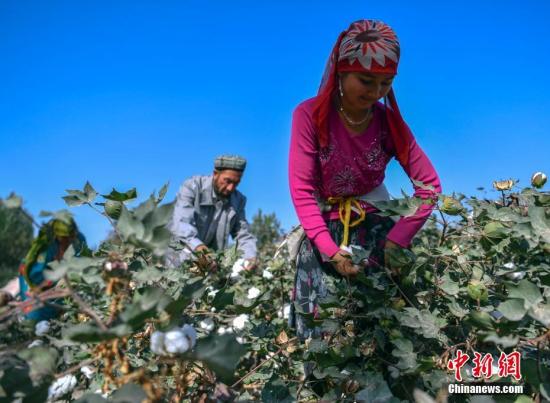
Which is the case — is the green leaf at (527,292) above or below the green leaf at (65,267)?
above

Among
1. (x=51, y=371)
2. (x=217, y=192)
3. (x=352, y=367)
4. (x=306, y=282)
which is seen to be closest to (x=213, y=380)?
(x=51, y=371)

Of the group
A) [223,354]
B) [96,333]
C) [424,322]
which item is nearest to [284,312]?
[424,322]

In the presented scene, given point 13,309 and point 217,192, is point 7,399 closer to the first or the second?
point 13,309

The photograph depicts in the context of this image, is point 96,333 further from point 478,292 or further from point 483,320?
point 478,292

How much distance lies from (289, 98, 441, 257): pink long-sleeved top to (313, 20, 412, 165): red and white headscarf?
0.12 ft

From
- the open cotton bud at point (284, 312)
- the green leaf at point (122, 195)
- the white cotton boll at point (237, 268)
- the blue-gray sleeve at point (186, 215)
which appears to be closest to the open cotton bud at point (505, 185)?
the green leaf at point (122, 195)

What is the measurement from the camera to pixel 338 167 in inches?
78.2

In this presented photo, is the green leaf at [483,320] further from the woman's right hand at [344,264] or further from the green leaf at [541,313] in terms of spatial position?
the woman's right hand at [344,264]

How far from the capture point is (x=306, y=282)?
2082 millimetres

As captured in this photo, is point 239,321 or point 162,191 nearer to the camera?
point 162,191

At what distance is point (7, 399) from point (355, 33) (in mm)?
1510

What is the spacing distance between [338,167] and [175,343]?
3.99 feet

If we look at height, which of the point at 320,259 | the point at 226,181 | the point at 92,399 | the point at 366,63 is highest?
→ the point at 226,181

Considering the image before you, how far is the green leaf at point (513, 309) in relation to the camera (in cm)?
107
